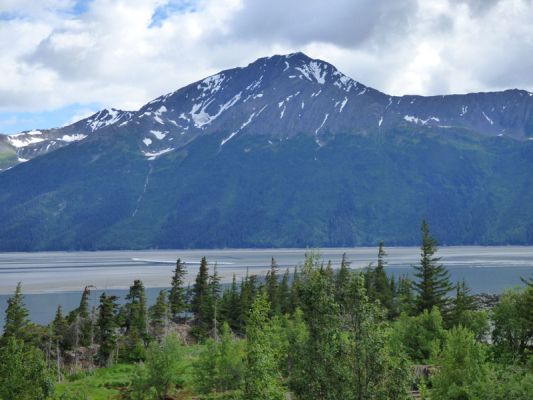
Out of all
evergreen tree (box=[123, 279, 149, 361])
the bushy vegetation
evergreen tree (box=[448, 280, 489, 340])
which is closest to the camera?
the bushy vegetation

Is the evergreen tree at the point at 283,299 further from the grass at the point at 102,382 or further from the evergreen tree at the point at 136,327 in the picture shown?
the grass at the point at 102,382

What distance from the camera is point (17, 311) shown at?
74750 mm

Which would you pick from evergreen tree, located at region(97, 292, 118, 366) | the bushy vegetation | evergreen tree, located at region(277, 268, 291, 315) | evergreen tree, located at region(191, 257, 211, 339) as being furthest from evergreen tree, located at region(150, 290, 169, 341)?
evergreen tree, located at region(277, 268, 291, 315)

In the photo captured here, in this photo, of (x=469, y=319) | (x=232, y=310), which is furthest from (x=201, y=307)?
(x=469, y=319)

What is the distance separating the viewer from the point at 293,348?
2936cm

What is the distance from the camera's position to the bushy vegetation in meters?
28.5

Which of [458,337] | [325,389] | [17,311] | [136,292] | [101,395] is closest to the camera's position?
[325,389]

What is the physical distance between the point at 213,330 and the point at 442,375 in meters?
60.4

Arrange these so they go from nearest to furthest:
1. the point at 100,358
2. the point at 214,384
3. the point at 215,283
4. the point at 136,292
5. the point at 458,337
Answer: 1. the point at 458,337
2. the point at 214,384
3. the point at 100,358
4. the point at 136,292
5. the point at 215,283

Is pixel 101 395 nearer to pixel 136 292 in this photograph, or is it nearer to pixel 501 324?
pixel 136 292

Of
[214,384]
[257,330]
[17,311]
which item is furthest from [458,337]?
[17,311]

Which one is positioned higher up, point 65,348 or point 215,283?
point 215,283

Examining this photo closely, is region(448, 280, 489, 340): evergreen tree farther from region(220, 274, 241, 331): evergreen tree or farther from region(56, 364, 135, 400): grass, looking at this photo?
region(220, 274, 241, 331): evergreen tree

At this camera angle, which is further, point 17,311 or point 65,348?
point 65,348
